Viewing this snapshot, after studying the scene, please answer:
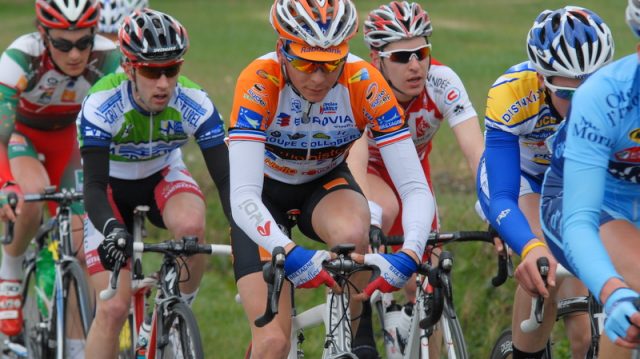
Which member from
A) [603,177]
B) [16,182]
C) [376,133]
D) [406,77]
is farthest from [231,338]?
[603,177]

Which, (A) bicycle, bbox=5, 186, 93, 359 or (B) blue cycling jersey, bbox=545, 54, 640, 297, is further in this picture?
(A) bicycle, bbox=5, 186, 93, 359

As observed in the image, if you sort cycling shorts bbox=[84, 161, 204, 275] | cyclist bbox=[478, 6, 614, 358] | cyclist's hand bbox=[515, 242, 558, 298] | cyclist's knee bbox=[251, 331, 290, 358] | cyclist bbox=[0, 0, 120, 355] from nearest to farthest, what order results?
1. cyclist's hand bbox=[515, 242, 558, 298]
2. cyclist bbox=[478, 6, 614, 358]
3. cyclist's knee bbox=[251, 331, 290, 358]
4. cycling shorts bbox=[84, 161, 204, 275]
5. cyclist bbox=[0, 0, 120, 355]

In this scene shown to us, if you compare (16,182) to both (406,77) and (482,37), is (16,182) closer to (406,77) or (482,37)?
(406,77)

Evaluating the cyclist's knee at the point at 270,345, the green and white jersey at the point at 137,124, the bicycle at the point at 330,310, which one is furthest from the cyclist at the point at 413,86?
the cyclist's knee at the point at 270,345

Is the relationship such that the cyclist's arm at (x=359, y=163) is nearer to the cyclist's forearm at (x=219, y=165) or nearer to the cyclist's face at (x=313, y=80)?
the cyclist's forearm at (x=219, y=165)

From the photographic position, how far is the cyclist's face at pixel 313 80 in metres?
5.59

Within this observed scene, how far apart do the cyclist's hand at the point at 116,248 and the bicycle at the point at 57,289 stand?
134cm

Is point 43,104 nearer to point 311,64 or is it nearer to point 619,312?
point 311,64

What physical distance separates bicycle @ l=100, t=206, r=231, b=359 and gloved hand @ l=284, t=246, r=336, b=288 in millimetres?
978

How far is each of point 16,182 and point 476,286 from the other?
11.2 feet

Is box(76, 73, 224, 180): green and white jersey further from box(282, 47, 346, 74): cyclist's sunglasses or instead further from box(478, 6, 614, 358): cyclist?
box(478, 6, 614, 358): cyclist

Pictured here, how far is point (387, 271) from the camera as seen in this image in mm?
5262

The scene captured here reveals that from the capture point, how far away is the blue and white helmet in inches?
211

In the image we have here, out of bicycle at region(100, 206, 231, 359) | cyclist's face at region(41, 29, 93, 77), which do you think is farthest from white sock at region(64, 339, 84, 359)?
cyclist's face at region(41, 29, 93, 77)
